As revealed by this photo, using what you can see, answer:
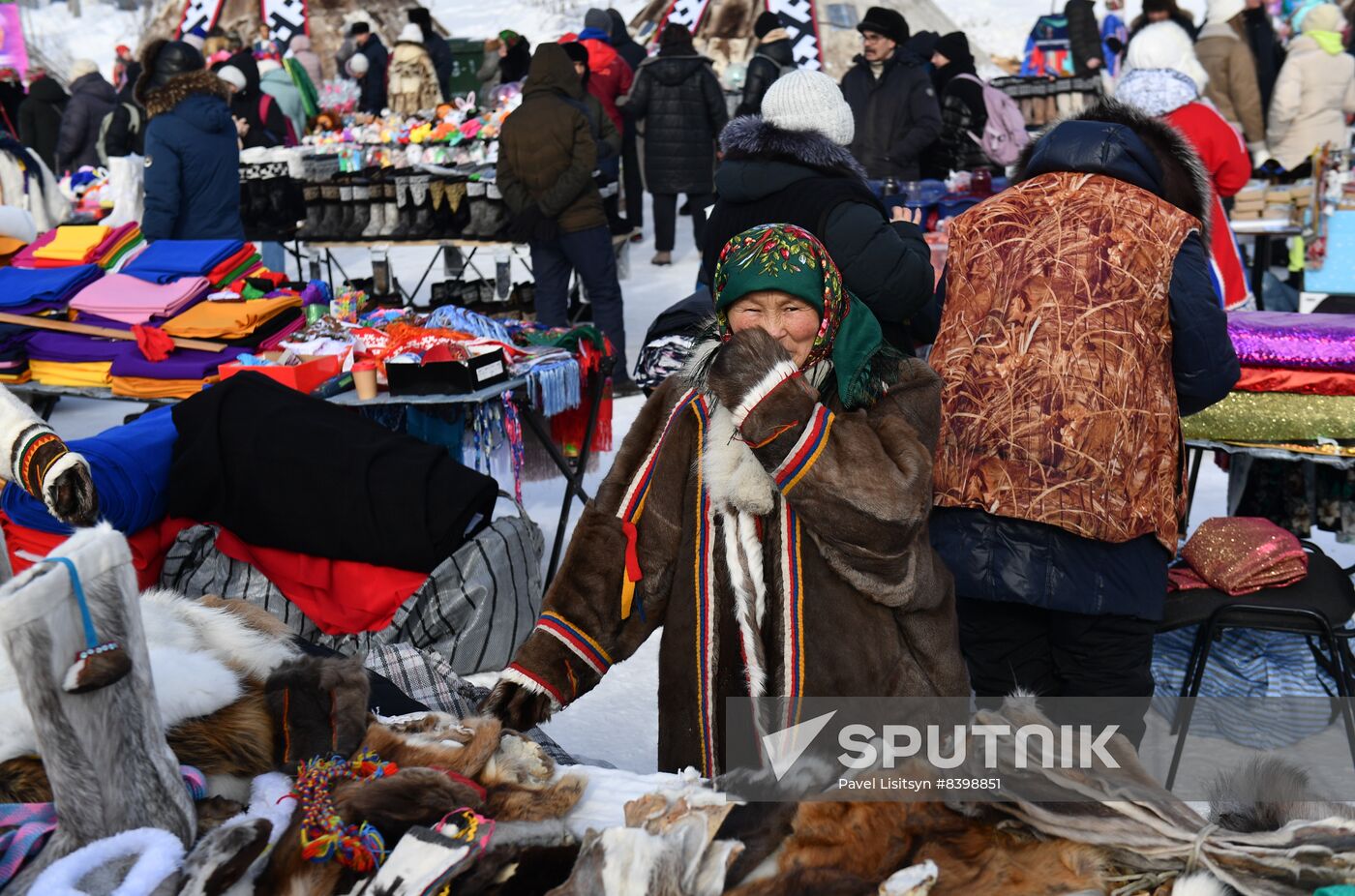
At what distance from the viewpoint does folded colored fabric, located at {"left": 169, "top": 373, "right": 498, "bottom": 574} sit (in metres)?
3.54

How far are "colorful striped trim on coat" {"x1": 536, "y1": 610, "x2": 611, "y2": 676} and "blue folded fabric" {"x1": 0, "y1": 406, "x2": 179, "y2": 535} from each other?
6.01 ft

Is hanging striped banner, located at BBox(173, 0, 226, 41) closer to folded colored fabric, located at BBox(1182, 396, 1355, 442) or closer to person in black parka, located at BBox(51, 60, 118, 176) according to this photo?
person in black parka, located at BBox(51, 60, 118, 176)

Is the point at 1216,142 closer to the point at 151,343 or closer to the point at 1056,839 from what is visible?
the point at 151,343

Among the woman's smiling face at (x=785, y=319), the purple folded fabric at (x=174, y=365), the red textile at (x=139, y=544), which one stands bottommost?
the red textile at (x=139, y=544)

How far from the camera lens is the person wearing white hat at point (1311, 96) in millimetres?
9492

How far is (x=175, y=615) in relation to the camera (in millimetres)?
1512

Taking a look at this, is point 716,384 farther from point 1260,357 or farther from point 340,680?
point 1260,357

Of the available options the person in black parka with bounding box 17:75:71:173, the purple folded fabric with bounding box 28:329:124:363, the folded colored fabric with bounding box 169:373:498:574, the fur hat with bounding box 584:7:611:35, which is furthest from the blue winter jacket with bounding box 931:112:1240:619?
the person in black parka with bounding box 17:75:71:173

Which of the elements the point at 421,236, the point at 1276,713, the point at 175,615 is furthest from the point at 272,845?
the point at 421,236

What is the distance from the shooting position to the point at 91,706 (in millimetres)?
1148

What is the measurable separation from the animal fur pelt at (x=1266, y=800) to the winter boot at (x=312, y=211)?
28.0ft

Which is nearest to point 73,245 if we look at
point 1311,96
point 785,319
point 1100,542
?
point 785,319

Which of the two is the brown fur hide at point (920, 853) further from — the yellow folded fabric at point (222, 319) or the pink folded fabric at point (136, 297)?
the pink folded fabric at point (136, 297)

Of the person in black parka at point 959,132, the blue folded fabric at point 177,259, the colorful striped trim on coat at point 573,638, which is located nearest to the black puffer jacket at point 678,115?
the person in black parka at point 959,132
